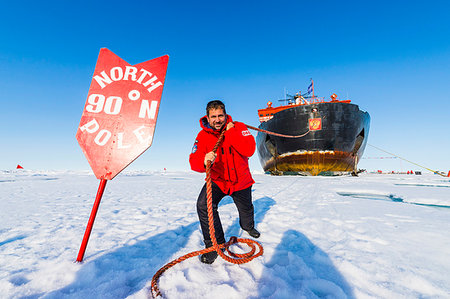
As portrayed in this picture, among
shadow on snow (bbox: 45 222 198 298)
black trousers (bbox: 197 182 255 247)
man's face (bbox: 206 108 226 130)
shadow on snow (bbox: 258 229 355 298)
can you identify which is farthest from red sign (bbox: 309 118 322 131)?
shadow on snow (bbox: 45 222 198 298)

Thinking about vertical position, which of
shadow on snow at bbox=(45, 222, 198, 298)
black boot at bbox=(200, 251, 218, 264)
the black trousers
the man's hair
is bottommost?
shadow on snow at bbox=(45, 222, 198, 298)

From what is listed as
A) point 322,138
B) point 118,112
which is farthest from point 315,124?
point 118,112

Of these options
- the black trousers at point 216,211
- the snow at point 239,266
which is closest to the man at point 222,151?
the black trousers at point 216,211

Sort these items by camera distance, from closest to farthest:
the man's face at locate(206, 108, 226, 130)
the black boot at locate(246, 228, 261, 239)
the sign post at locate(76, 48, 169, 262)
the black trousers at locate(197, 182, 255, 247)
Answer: the sign post at locate(76, 48, 169, 262) → the black trousers at locate(197, 182, 255, 247) → the man's face at locate(206, 108, 226, 130) → the black boot at locate(246, 228, 261, 239)

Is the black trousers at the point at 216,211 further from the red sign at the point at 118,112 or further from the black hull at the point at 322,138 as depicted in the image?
the black hull at the point at 322,138

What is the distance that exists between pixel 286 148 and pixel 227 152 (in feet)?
44.0

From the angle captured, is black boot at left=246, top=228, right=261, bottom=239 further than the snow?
Yes

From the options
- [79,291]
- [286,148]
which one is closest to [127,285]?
[79,291]

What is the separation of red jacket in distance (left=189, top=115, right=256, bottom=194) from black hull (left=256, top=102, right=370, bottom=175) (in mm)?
12690

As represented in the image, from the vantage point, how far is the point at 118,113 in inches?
64.4

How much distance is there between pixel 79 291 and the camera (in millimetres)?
1223

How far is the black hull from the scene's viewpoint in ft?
43.1

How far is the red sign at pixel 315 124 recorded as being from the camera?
43.1ft

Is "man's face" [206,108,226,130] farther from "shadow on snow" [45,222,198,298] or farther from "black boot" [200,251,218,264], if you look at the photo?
"shadow on snow" [45,222,198,298]
